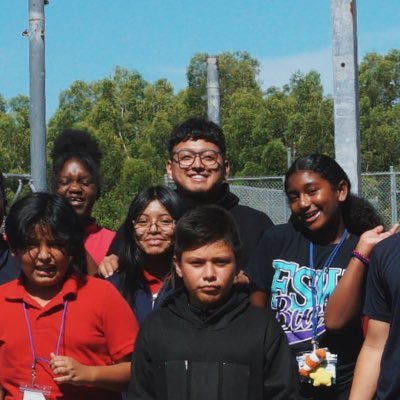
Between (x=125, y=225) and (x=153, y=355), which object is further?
(x=125, y=225)

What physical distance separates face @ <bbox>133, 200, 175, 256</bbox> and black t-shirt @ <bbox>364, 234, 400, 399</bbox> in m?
1.14

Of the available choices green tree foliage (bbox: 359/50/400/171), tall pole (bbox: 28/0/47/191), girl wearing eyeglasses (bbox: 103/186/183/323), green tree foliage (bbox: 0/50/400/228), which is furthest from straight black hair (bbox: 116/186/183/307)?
green tree foliage (bbox: 359/50/400/171)

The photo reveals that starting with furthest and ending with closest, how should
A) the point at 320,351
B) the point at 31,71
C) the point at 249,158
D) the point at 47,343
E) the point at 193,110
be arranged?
1. the point at 193,110
2. the point at 249,158
3. the point at 31,71
4. the point at 320,351
5. the point at 47,343

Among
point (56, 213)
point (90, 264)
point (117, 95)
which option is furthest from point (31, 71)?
point (117, 95)

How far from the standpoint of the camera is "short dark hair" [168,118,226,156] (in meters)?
4.50

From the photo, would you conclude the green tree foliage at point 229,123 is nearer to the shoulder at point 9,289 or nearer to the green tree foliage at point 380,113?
the green tree foliage at point 380,113

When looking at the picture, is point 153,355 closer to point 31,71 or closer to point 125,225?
point 125,225

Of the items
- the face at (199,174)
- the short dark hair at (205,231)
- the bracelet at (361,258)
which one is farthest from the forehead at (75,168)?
the bracelet at (361,258)

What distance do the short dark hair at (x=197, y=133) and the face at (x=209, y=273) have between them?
1.30 m

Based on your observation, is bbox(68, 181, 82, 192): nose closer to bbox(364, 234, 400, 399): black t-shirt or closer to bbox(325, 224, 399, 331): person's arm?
bbox(325, 224, 399, 331): person's arm

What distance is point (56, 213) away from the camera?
3.53m

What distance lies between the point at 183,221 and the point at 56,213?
1.79 feet

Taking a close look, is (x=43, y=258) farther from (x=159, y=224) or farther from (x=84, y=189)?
(x=84, y=189)

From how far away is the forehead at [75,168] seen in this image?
5098 millimetres
